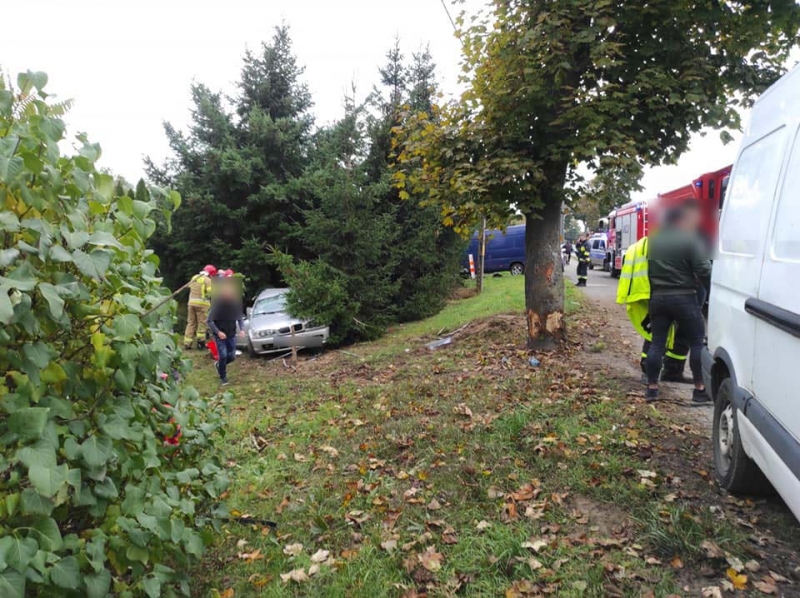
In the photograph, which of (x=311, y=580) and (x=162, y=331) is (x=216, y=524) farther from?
(x=162, y=331)

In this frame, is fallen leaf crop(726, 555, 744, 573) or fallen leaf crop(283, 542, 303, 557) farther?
fallen leaf crop(283, 542, 303, 557)

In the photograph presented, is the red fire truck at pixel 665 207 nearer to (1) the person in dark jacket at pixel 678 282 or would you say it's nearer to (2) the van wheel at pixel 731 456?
(1) the person in dark jacket at pixel 678 282

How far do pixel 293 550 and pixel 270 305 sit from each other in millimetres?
9833

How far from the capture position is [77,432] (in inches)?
77.2

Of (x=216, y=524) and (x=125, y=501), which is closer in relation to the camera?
(x=125, y=501)

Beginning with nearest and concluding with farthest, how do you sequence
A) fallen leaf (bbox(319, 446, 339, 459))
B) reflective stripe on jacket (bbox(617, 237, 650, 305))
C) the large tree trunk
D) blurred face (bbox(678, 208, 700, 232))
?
fallen leaf (bbox(319, 446, 339, 459)), blurred face (bbox(678, 208, 700, 232)), reflective stripe on jacket (bbox(617, 237, 650, 305)), the large tree trunk

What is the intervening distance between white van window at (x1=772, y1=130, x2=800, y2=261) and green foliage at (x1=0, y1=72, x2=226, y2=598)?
9.07ft

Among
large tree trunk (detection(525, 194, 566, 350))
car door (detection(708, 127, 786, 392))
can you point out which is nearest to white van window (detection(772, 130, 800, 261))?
car door (detection(708, 127, 786, 392))

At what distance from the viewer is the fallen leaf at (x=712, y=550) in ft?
9.32

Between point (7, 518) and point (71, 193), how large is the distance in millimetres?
1101

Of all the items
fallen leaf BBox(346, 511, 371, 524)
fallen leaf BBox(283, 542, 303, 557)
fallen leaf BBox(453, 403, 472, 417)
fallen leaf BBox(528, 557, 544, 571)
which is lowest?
fallen leaf BBox(283, 542, 303, 557)

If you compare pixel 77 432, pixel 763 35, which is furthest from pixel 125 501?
pixel 763 35

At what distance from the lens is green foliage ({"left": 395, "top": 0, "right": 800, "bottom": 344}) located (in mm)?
6277

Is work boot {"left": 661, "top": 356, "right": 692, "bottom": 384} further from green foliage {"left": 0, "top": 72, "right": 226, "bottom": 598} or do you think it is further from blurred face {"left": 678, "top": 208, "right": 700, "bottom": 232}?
green foliage {"left": 0, "top": 72, "right": 226, "bottom": 598}
